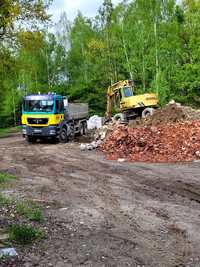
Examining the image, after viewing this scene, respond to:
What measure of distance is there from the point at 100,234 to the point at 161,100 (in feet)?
95.0

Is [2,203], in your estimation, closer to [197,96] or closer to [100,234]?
[100,234]

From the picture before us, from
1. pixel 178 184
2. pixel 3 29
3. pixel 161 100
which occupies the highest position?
pixel 3 29

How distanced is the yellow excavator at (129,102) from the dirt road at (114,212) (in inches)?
531

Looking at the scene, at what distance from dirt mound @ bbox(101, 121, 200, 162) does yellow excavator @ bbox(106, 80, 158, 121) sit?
31.9 ft

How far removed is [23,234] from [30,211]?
1.55 m

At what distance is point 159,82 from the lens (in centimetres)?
3547

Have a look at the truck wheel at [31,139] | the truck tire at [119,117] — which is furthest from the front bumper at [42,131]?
the truck tire at [119,117]

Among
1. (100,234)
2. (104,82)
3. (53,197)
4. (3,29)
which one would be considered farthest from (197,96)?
(100,234)

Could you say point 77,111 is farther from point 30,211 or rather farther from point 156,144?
point 30,211

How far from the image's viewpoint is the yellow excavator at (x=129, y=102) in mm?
29250

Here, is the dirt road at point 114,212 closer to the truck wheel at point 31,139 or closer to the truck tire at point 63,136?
the truck tire at point 63,136

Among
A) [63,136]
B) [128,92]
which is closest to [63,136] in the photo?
[63,136]

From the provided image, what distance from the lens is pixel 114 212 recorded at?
8766 mm

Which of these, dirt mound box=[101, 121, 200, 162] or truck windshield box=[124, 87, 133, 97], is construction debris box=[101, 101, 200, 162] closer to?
dirt mound box=[101, 121, 200, 162]
